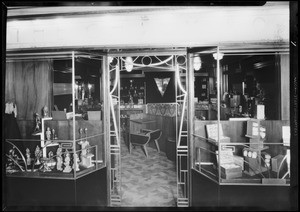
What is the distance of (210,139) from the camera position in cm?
376

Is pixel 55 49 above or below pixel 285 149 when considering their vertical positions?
above

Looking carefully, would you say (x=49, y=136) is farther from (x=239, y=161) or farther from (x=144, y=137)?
(x=144, y=137)

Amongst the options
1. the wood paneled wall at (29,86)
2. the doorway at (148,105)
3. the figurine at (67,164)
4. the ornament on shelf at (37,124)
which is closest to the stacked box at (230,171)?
the doorway at (148,105)

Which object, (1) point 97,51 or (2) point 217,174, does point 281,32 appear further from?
(1) point 97,51

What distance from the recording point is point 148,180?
517 centimetres

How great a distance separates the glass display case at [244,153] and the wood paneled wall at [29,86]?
3.23 m

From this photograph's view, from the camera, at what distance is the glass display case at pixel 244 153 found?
3479 mm

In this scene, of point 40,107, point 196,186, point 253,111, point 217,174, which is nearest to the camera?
point 217,174

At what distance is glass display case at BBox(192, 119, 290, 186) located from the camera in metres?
3.48

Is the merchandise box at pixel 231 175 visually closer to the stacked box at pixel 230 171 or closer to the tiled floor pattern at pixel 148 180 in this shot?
the stacked box at pixel 230 171

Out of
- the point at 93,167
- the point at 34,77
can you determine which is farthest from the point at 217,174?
the point at 34,77

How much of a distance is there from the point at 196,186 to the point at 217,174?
488 mm

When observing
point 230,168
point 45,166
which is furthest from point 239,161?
point 45,166

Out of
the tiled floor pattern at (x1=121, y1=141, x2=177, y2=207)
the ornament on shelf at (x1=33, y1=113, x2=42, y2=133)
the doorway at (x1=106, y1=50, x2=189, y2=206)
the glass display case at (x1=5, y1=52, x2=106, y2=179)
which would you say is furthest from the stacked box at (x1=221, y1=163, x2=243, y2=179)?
the ornament on shelf at (x1=33, y1=113, x2=42, y2=133)
